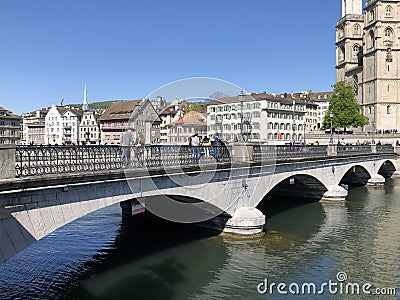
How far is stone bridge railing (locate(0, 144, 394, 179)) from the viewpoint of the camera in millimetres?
10883

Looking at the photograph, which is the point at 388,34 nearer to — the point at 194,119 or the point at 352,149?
the point at 352,149

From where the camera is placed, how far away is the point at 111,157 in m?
13.9

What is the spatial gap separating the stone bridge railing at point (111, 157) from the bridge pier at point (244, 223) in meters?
2.56

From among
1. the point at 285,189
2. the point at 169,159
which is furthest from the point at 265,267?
the point at 285,189

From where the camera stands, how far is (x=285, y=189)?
3484cm

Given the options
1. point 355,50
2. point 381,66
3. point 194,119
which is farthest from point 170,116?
point 355,50

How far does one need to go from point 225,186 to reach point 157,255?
435 centimetres

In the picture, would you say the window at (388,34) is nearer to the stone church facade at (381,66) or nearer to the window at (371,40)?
the stone church facade at (381,66)

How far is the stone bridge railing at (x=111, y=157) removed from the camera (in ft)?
35.7

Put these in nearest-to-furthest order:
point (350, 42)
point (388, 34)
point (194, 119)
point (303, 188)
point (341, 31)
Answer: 1. point (194, 119)
2. point (303, 188)
3. point (388, 34)
4. point (350, 42)
5. point (341, 31)

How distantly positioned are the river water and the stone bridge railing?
158 inches

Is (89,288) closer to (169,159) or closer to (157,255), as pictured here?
(157,255)

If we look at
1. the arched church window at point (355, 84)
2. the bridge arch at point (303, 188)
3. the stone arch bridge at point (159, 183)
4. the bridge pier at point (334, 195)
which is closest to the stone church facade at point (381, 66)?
the arched church window at point (355, 84)

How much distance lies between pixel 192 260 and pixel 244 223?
3.97 m
